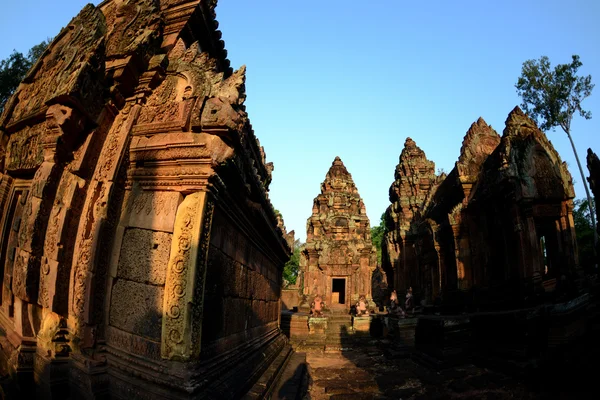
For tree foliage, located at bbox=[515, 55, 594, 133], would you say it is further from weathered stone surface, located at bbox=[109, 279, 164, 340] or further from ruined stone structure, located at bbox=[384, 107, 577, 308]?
weathered stone surface, located at bbox=[109, 279, 164, 340]

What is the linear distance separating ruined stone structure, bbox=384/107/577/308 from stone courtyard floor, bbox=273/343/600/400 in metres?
3.44

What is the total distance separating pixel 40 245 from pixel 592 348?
812 cm

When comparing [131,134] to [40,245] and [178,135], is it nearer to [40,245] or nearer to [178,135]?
[178,135]

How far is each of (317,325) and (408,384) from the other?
288 inches

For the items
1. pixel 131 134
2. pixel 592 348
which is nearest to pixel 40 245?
pixel 131 134

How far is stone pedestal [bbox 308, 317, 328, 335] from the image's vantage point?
14.2m

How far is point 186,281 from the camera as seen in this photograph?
265cm

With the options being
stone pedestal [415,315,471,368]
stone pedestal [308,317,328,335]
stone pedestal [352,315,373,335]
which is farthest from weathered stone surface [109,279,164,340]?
stone pedestal [352,315,373,335]

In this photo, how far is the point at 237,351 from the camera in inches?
145

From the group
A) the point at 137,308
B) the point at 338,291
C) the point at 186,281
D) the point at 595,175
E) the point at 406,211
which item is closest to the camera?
the point at 186,281

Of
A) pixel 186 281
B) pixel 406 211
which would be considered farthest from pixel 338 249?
pixel 186 281

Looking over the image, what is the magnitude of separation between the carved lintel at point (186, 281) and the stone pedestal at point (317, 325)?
1245 centimetres

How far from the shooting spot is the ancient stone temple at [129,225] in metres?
2.68

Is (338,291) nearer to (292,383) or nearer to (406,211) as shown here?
(406,211)
